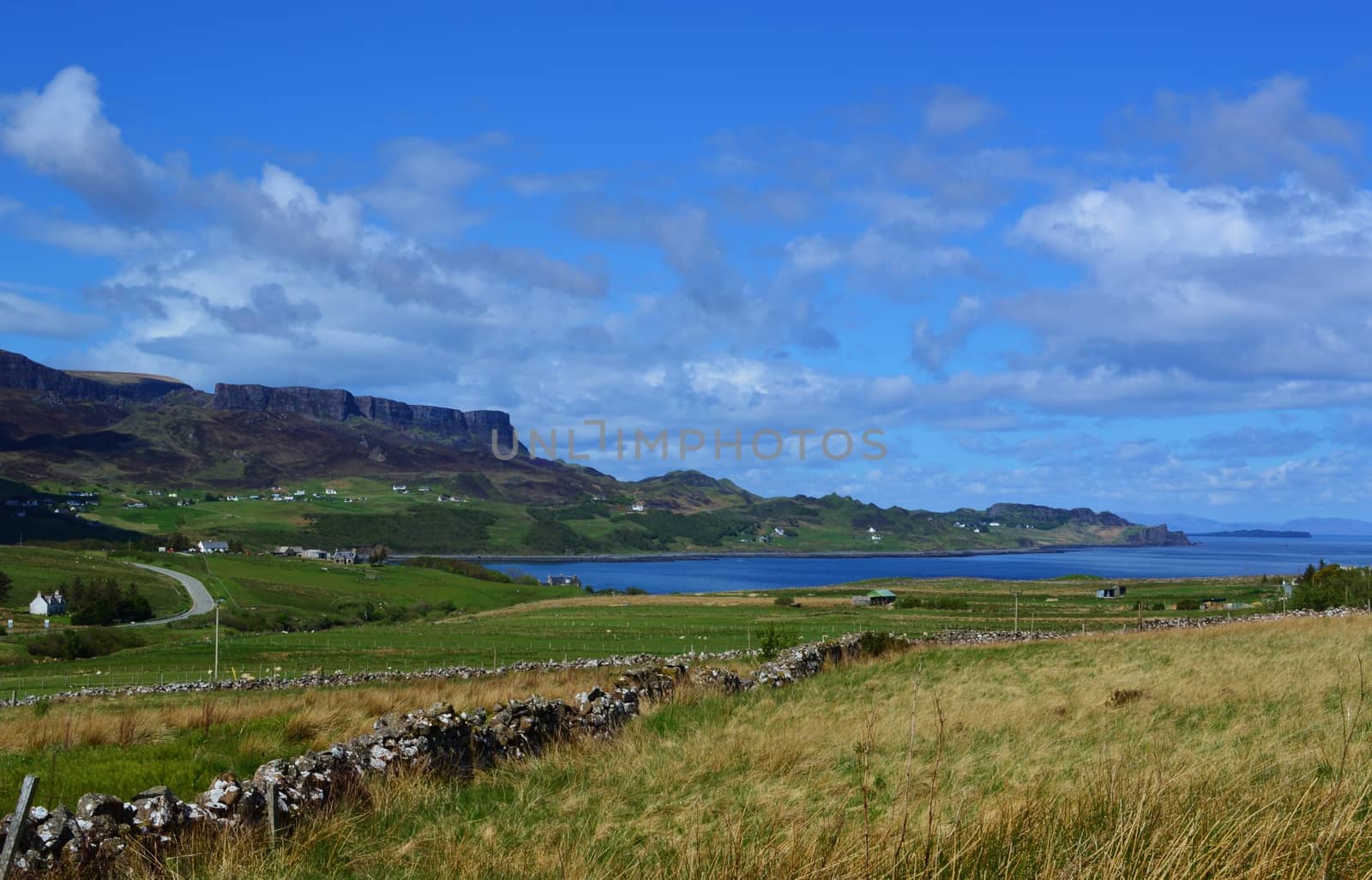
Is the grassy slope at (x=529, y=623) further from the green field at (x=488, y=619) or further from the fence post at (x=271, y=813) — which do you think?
the fence post at (x=271, y=813)

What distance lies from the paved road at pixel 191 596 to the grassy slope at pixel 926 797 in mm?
97879

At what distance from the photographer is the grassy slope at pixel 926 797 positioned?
5.52m

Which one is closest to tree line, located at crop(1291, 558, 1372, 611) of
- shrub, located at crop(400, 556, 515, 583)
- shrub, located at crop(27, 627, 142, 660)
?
shrub, located at crop(27, 627, 142, 660)

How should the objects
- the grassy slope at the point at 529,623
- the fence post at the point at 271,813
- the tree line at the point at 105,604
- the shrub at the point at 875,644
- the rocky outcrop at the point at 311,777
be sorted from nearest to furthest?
the rocky outcrop at the point at 311,777 < the fence post at the point at 271,813 < the shrub at the point at 875,644 < the grassy slope at the point at 529,623 < the tree line at the point at 105,604

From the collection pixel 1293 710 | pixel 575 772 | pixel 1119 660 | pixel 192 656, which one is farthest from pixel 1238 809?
pixel 192 656

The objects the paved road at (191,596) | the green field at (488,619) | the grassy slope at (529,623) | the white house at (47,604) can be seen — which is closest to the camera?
the grassy slope at (529,623)

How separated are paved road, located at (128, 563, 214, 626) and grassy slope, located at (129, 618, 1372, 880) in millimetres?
97879

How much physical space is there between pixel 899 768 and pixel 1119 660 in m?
16.2

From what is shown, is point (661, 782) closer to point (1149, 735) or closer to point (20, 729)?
point (1149, 735)

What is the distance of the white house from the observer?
107 m

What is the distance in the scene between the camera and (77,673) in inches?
2008

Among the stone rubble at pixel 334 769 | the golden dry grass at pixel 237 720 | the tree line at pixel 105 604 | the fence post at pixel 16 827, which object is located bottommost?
the tree line at pixel 105 604

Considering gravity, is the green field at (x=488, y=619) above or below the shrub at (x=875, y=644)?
below

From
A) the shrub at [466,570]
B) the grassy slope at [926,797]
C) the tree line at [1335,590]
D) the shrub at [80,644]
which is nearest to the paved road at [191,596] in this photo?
the shrub at [80,644]
